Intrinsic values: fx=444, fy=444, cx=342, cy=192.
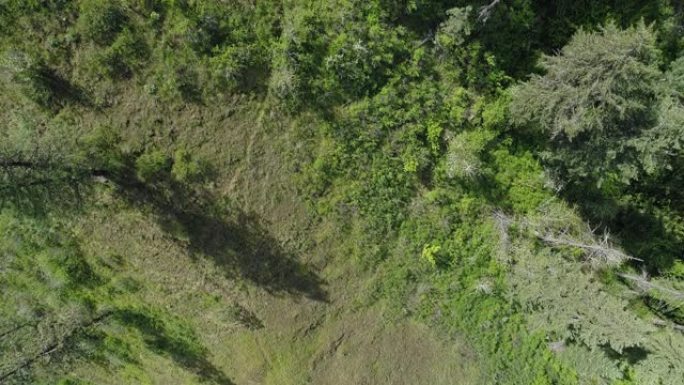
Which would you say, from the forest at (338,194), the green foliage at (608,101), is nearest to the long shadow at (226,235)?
the forest at (338,194)

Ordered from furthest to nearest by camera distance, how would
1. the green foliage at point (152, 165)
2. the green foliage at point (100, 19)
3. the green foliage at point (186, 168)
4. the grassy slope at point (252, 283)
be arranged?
the grassy slope at point (252, 283) < the green foliage at point (186, 168) < the green foliage at point (152, 165) < the green foliage at point (100, 19)

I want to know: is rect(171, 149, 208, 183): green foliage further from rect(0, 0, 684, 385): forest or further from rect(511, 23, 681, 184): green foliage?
rect(511, 23, 681, 184): green foliage

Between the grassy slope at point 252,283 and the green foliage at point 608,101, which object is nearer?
the green foliage at point 608,101

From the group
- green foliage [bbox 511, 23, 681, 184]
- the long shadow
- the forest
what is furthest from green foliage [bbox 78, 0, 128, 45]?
green foliage [bbox 511, 23, 681, 184]

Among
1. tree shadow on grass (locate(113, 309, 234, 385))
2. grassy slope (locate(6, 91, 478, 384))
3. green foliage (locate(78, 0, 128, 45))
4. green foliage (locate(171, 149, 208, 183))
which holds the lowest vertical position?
tree shadow on grass (locate(113, 309, 234, 385))

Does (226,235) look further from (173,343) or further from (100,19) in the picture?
(100,19)

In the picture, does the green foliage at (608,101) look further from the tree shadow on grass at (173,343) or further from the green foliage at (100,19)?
the tree shadow on grass at (173,343)

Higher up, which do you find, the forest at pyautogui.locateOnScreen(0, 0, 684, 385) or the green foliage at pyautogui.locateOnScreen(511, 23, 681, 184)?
the green foliage at pyautogui.locateOnScreen(511, 23, 681, 184)

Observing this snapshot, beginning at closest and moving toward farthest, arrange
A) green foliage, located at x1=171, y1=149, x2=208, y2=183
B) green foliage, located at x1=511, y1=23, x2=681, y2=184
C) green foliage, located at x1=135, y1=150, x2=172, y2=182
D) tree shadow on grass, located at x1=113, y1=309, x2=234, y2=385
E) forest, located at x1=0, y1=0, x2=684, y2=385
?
1. green foliage, located at x1=511, y1=23, x2=681, y2=184
2. forest, located at x1=0, y1=0, x2=684, y2=385
3. green foliage, located at x1=135, y1=150, x2=172, y2=182
4. green foliage, located at x1=171, y1=149, x2=208, y2=183
5. tree shadow on grass, located at x1=113, y1=309, x2=234, y2=385
